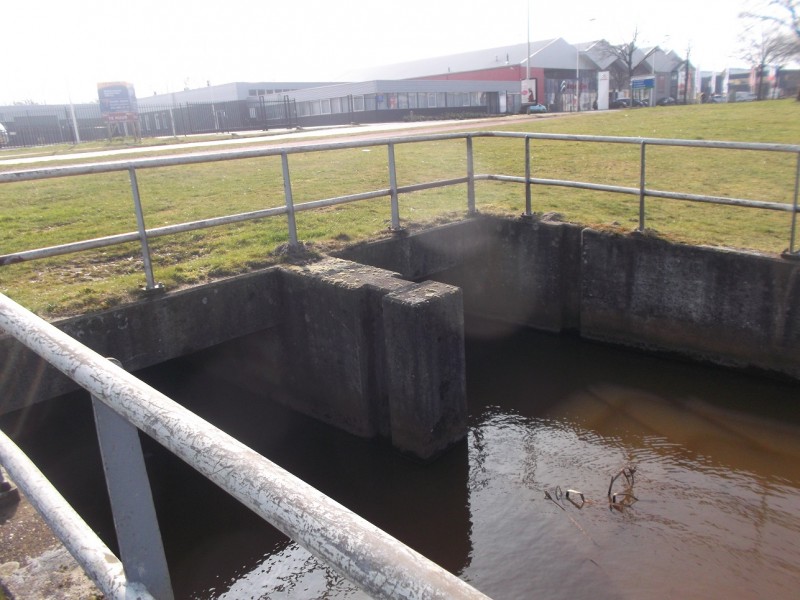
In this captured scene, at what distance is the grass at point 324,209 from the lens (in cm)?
660

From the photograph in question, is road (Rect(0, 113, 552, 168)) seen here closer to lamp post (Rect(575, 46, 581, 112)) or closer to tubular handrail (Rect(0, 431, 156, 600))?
tubular handrail (Rect(0, 431, 156, 600))

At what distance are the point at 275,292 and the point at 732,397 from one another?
4.53m

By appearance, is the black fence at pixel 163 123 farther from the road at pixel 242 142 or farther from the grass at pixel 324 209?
the grass at pixel 324 209

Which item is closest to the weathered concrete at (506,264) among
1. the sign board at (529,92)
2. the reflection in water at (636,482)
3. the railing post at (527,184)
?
the railing post at (527,184)

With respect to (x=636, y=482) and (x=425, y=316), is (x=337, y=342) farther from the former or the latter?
(x=636, y=482)

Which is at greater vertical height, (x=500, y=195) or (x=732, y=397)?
(x=500, y=195)

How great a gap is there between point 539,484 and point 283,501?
463cm

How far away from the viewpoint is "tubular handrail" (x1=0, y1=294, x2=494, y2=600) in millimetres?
892

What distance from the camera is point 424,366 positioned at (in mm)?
5590

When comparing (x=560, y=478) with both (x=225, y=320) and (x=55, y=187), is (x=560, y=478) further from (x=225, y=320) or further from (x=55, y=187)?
(x=55, y=187)

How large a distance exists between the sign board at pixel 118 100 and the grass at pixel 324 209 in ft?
67.9

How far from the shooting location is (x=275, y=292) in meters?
6.58

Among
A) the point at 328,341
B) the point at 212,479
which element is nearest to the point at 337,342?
the point at 328,341

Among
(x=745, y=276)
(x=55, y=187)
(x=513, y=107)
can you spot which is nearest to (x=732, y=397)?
(x=745, y=276)
